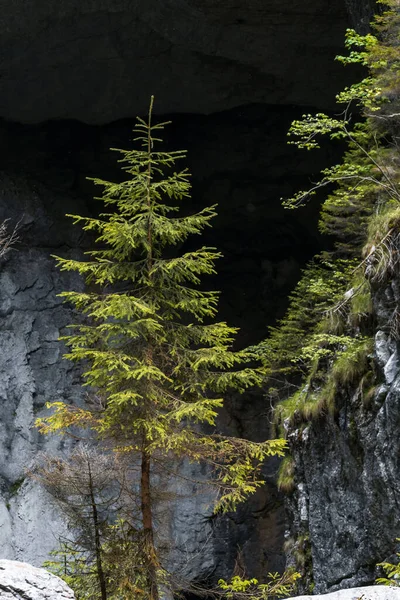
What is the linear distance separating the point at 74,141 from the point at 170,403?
1347cm

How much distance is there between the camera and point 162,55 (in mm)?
16453

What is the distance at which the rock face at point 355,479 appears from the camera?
7.87 meters

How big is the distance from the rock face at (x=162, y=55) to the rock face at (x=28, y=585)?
12.2 meters

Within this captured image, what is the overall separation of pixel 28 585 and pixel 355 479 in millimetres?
5010

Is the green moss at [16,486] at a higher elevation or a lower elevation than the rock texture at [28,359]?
lower

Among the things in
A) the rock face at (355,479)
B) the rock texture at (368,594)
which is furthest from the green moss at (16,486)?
the rock texture at (368,594)

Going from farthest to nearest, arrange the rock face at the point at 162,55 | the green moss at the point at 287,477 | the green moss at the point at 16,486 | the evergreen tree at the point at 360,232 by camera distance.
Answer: the green moss at the point at 16,486 → the rock face at the point at 162,55 → the green moss at the point at 287,477 → the evergreen tree at the point at 360,232

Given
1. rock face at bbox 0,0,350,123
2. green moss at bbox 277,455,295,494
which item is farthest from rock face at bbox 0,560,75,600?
rock face at bbox 0,0,350,123

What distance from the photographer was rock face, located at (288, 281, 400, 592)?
7.87 meters

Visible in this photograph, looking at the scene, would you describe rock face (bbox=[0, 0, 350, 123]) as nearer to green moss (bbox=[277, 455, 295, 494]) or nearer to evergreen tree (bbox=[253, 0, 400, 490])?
evergreen tree (bbox=[253, 0, 400, 490])

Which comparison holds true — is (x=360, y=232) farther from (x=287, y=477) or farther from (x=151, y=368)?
(x=151, y=368)

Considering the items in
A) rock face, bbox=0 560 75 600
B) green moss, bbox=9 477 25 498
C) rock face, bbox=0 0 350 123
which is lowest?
rock face, bbox=0 560 75 600

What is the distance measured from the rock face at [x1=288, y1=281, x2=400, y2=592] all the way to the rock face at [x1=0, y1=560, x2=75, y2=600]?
4.19 metres

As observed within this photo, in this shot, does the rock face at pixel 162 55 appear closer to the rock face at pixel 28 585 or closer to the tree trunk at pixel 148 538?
the tree trunk at pixel 148 538
